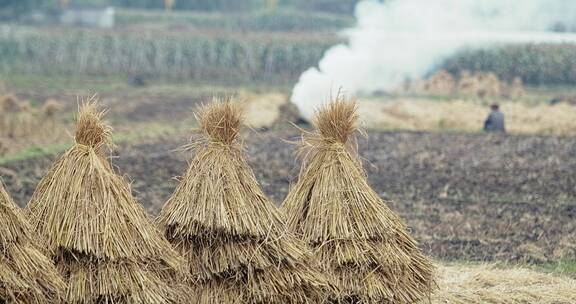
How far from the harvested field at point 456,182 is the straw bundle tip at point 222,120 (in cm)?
386

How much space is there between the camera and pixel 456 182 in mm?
26953

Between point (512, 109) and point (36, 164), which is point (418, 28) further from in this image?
point (36, 164)

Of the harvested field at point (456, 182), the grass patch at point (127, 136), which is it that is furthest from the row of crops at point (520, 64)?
the harvested field at point (456, 182)

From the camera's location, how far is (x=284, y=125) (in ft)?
132

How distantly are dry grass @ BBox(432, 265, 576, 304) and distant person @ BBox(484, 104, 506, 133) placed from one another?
19546 mm

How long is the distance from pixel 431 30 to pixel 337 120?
28.6 metres

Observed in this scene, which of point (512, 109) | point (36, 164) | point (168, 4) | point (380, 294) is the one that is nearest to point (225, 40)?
point (168, 4)

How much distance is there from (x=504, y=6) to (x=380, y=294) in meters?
30.2

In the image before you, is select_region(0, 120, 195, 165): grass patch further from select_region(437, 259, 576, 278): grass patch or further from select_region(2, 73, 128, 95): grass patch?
select_region(2, 73, 128, 95): grass patch

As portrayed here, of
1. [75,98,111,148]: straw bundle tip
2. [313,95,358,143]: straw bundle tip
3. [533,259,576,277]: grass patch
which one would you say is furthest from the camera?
[533,259,576,277]: grass patch

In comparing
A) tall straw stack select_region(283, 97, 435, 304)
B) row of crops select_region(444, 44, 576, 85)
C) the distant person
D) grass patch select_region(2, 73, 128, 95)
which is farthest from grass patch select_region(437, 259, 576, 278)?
row of crops select_region(444, 44, 576, 85)

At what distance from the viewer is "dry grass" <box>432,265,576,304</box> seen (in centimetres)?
1540

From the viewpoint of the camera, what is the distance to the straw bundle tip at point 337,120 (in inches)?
500

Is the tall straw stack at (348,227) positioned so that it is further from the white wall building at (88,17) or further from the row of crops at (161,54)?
the white wall building at (88,17)
